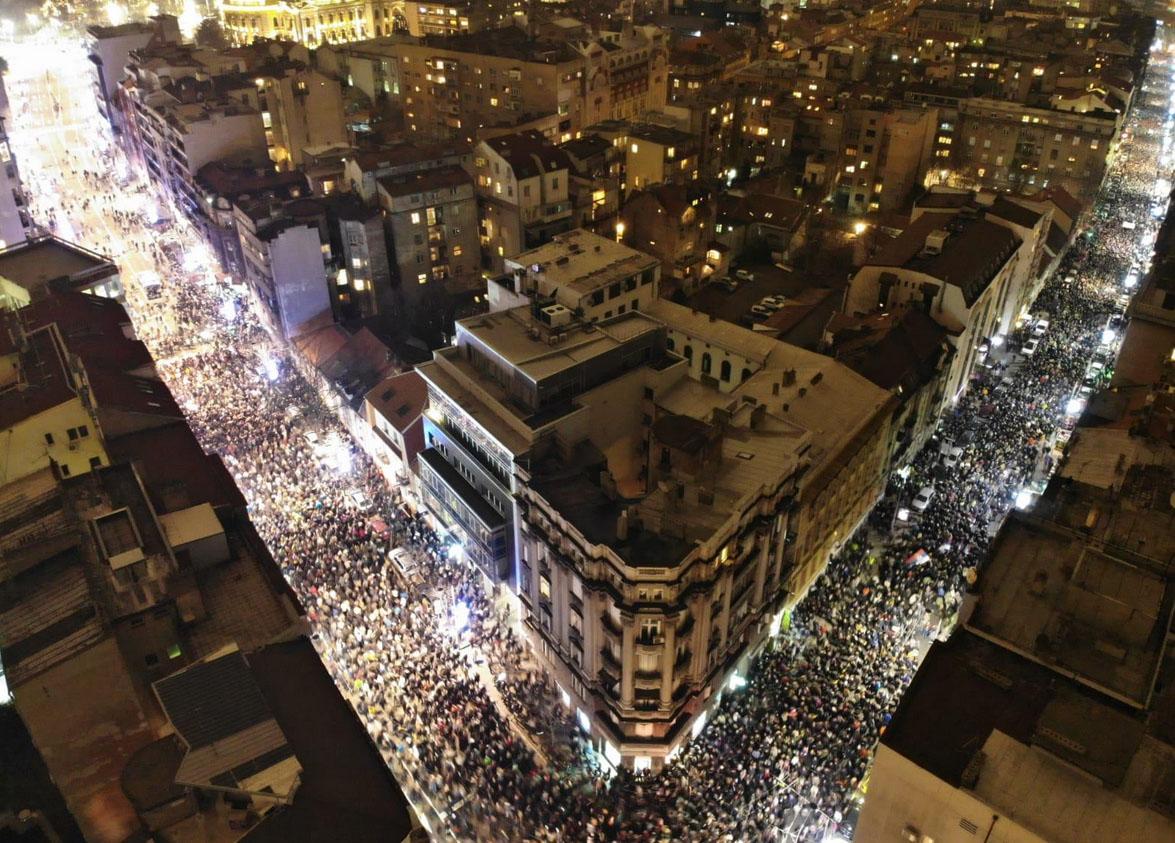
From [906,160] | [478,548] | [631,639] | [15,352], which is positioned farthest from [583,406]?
[906,160]

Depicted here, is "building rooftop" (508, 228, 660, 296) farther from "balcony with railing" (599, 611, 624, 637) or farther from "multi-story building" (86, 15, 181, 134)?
"multi-story building" (86, 15, 181, 134)

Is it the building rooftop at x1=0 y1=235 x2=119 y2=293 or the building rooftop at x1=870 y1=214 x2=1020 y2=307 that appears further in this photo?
the building rooftop at x1=0 y1=235 x2=119 y2=293

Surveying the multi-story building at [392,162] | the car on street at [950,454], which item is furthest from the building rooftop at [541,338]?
the multi-story building at [392,162]

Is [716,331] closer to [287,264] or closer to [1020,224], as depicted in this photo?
[1020,224]

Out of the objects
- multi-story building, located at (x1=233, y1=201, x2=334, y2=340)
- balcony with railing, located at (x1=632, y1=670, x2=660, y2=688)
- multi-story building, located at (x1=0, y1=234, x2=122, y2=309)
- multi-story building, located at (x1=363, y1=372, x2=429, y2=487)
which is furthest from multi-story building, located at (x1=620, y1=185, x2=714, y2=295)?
balcony with railing, located at (x1=632, y1=670, x2=660, y2=688)

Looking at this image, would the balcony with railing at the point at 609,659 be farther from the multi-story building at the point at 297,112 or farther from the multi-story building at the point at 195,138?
the multi-story building at the point at 297,112

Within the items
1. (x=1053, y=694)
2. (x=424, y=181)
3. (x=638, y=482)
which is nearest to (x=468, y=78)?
(x=424, y=181)
